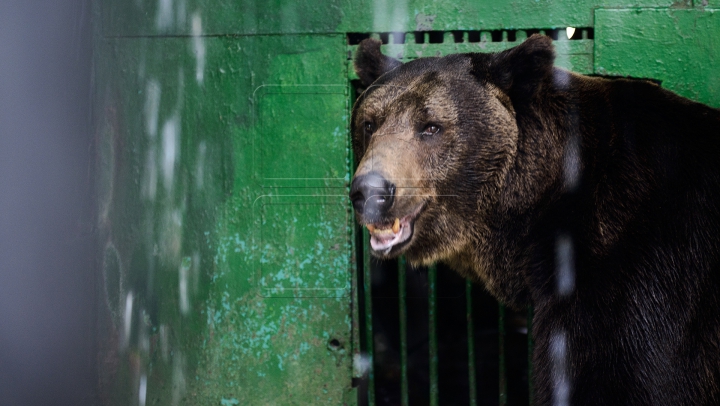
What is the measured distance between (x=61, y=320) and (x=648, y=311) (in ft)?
11.9

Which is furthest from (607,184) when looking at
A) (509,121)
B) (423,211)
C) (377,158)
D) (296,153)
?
(296,153)

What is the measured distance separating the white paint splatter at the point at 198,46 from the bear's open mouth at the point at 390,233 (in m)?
2.01

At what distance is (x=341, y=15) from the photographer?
4.29m

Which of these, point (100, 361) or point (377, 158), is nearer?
point (377, 158)

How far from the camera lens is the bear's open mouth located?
316 cm

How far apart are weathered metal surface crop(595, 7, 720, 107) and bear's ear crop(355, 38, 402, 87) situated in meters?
1.42

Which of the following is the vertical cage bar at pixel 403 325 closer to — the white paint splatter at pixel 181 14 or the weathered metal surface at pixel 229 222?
the weathered metal surface at pixel 229 222

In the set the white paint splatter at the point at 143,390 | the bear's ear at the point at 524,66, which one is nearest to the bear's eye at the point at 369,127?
the bear's ear at the point at 524,66

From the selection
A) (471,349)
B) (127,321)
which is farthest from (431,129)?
(127,321)

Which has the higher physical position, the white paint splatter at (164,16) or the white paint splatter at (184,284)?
the white paint splatter at (164,16)

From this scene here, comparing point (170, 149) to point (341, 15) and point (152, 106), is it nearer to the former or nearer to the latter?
point (152, 106)

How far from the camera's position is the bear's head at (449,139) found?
317cm

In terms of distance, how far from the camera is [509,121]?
3301 mm

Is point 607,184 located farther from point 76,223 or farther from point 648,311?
point 76,223
